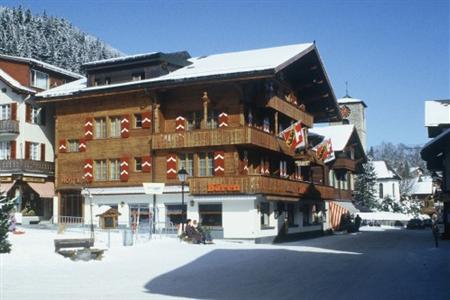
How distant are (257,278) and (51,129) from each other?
97.1ft

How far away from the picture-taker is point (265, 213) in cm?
3569

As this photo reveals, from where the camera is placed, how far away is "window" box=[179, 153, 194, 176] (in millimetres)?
35781

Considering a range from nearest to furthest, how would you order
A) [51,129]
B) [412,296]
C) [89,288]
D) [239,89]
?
[412,296] < [89,288] < [239,89] < [51,129]

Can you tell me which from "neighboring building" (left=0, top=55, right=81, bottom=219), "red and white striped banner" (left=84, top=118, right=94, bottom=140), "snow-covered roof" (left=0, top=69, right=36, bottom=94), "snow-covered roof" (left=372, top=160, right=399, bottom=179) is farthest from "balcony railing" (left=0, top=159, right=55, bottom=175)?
"snow-covered roof" (left=372, top=160, right=399, bottom=179)

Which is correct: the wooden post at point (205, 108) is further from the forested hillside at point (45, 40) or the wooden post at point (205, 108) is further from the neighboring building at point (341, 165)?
the forested hillside at point (45, 40)

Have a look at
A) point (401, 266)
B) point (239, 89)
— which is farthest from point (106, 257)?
point (239, 89)

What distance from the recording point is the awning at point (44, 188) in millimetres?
39656

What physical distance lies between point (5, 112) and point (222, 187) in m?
17.2

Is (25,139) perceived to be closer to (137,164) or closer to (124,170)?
(124,170)

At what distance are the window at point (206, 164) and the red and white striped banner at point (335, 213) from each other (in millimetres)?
19009

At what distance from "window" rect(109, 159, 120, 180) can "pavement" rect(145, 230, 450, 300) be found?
1538cm

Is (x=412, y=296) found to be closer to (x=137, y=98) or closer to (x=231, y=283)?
(x=231, y=283)

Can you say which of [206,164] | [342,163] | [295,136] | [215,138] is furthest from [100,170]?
[342,163]

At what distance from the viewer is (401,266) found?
19.8m
